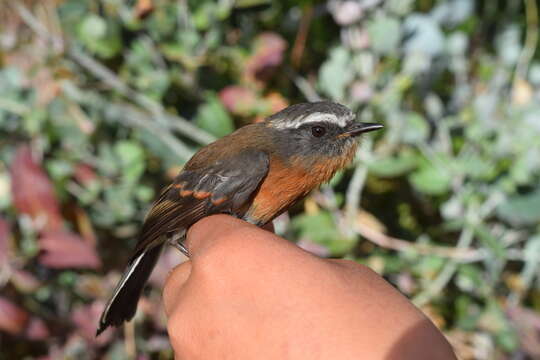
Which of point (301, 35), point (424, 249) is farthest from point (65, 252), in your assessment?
point (424, 249)

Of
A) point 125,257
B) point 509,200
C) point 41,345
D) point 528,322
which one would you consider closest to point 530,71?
point 509,200

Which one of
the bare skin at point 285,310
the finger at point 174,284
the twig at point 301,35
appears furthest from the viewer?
the twig at point 301,35

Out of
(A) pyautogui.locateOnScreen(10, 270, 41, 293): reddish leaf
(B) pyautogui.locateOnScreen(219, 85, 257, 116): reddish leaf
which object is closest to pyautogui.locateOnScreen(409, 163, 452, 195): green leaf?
(B) pyautogui.locateOnScreen(219, 85, 257, 116): reddish leaf

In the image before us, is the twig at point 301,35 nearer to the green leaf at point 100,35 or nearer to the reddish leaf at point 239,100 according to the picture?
the reddish leaf at point 239,100

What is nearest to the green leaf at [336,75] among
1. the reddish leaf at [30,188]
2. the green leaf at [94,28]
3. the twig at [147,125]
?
the twig at [147,125]

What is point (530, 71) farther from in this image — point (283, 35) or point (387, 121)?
point (283, 35)

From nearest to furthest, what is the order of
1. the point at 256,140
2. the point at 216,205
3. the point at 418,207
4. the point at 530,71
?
the point at 216,205 < the point at 256,140 < the point at 530,71 < the point at 418,207

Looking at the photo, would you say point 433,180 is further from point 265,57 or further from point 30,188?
point 30,188

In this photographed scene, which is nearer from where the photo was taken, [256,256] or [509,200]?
[256,256]
